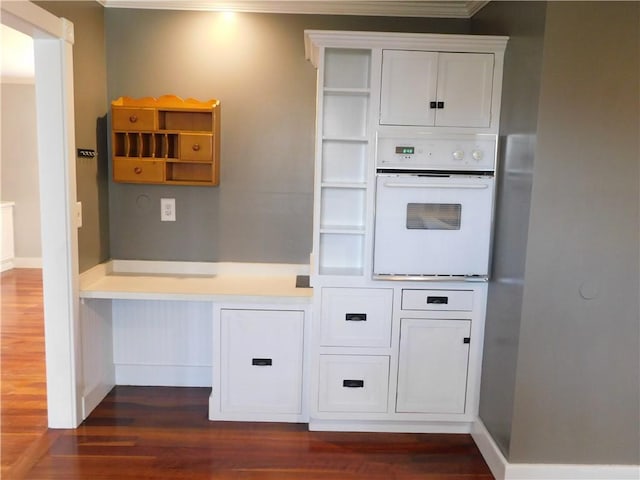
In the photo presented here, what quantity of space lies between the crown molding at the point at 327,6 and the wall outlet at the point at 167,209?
120cm

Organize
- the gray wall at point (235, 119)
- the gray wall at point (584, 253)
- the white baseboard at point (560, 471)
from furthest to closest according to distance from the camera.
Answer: the gray wall at point (235, 119)
the white baseboard at point (560, 471)
the gray wall at point (584, 253)

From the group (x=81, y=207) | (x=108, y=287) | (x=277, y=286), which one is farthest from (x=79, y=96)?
(x=277, y=286)

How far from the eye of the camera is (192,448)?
2580 millimetres

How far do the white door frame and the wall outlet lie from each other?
0.66 m

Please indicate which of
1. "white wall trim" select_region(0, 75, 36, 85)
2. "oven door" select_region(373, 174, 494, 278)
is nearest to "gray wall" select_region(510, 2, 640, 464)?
"oven door" select_region(373, 174, 494, 278)

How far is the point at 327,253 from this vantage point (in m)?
2.90

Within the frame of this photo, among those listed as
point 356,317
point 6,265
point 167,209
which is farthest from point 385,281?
point 6,265

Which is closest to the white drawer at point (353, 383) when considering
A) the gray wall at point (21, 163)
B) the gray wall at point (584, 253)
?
the gray wall at point (584, 253)

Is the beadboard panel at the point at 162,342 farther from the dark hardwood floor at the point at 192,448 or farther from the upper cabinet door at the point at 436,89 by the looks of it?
the upper cabinet door at the point at 436,89

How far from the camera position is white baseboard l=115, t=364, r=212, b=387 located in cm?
328

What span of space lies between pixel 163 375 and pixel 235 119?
5.80 ft

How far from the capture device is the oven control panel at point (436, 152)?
2.54 m

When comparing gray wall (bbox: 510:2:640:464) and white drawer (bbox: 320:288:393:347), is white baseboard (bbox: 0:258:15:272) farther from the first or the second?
gray wall (bbox: 510:2:640:464)

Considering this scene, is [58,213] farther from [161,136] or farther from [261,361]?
[261,361]
